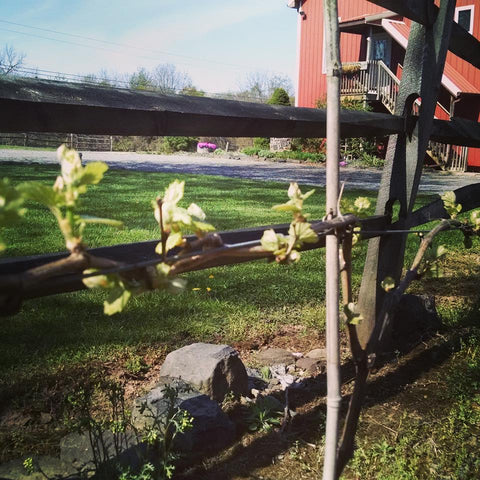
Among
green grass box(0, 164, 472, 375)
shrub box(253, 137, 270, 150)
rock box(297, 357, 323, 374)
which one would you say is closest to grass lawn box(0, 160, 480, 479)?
green grass box(0, 164, 472, 375)

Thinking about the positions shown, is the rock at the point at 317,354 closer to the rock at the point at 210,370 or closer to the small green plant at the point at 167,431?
the rock at the point at 210,370

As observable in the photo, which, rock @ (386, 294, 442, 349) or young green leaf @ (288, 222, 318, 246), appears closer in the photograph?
young green leaf @ (288, 222, 318, 246)

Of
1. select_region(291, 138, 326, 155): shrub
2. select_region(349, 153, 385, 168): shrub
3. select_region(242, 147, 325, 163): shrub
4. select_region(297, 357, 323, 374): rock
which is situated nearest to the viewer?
select_region(297, 357, 323, 374): rock

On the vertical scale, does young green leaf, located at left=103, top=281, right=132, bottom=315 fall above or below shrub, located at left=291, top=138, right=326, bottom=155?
above

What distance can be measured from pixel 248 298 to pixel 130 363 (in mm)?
1326

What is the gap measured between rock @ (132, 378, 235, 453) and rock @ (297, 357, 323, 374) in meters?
0.76

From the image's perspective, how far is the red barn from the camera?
1812 cm

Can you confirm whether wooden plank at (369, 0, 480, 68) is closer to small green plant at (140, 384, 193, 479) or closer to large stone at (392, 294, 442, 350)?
large stone at (392, 294, 442, 350)

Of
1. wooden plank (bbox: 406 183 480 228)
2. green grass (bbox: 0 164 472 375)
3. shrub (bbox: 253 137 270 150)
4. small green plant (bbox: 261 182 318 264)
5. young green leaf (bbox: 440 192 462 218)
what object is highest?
small green plant (bbox: 261 182 318 264)

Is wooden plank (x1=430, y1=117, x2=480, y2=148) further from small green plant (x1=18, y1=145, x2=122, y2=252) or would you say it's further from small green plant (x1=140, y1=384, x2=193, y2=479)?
small green plant (x1=18, y1=145, x2=122, y2=252)

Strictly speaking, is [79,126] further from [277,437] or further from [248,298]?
[248,298]

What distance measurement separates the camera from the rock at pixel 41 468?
1813 mm

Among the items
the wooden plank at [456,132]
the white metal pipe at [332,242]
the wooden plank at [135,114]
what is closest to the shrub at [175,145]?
the wooden plank at [456,132]

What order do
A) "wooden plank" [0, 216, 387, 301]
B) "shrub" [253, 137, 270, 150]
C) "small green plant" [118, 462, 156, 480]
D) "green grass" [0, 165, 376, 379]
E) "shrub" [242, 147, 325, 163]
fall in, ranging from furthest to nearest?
"shrub" [253, 137, 270, 150] → "shrub" [242, 147, 325, 163] → "green grass" [0, 165, 376, 379] → "small green plant" [118, 462, 156, 480] → "wooden plank" [0, 216, 387, 301]
